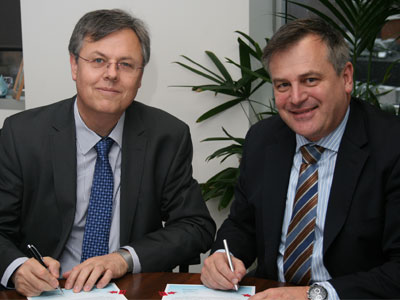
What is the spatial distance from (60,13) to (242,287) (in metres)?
2.56

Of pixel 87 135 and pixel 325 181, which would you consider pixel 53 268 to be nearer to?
pixel 87 135

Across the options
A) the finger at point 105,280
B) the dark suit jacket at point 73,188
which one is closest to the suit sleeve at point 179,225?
the dark suit jacket at point 73,188

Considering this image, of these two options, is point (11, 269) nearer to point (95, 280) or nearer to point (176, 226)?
point (95, 280)

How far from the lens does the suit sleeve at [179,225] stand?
2084 millimetres

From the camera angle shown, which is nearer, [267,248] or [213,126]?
[267,248]

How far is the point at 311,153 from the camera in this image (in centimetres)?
202

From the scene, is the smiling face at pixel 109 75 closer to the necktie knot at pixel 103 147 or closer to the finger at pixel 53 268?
the necktie knot at pixel 103 147

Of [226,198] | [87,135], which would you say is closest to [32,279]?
[87,135]

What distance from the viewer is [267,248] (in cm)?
205

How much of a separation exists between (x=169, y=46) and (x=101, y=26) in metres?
1.41

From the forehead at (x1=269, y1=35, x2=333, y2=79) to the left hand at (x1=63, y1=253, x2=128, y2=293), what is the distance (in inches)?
35.5

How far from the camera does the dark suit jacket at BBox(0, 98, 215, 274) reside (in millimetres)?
2184

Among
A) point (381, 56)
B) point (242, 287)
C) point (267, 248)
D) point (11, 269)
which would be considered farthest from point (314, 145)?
point (381, 56)

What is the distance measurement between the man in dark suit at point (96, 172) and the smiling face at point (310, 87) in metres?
0.61
